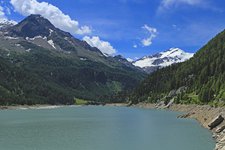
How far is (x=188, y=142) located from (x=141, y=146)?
34.0 feet

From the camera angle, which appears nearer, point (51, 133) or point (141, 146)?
point (141, 146)

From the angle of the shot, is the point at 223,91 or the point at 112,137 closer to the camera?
the point at 112,137

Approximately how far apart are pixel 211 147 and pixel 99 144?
20733 mm

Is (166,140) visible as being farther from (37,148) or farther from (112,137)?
(37,148)

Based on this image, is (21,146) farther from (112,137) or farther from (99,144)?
(112,137)

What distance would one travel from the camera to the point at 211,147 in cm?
7206

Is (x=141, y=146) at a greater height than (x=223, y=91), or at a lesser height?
lesser

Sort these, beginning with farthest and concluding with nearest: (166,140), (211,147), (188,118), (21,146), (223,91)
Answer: (223,91) → (188,118) → (166,140) → (21,146) → (211,147)

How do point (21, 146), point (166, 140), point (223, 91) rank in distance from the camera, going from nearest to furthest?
point (21, 146)
point (166, 140)
point (223, 91)

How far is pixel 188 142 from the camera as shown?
79750mm

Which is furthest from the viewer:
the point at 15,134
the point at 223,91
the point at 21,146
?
the point at 223,91

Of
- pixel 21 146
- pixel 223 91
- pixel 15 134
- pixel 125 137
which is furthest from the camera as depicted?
pixel 223 91

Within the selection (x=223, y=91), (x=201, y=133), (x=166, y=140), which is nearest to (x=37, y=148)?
(x=166, y=140)

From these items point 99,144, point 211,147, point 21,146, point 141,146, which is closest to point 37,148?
point 21,146
